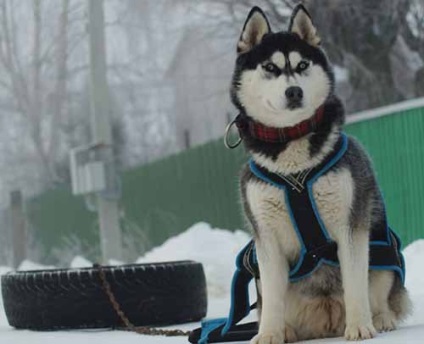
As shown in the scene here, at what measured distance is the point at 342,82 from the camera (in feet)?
59.4

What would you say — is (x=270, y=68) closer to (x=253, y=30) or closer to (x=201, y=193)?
(x=253, y=30)

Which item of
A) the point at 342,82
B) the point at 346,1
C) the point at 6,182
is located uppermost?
the point at 346,1

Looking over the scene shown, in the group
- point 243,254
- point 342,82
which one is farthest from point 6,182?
point 243,254

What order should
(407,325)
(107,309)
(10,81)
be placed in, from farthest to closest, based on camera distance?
(10,81)
(107,309)
(407,325)

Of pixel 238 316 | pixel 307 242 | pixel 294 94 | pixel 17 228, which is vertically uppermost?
pixel 294 94

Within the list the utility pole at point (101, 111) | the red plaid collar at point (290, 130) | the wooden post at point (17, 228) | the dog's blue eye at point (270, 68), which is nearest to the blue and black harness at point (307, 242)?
the red plaid collar at point (290, 130)

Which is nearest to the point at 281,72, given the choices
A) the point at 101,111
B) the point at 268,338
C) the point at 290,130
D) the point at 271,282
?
the point at 290,130

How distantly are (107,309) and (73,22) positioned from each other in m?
19.0

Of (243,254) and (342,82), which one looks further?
(342,82)

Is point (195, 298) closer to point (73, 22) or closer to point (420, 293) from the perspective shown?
point (420, 293)

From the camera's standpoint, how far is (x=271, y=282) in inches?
168

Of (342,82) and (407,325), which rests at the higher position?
(342,82)

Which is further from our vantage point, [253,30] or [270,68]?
[253,30]

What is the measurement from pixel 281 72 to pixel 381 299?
1.15 metres
